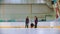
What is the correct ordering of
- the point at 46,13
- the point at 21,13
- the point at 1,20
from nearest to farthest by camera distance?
the point at 1,20 < the point at 46,13 < the point at 21,13

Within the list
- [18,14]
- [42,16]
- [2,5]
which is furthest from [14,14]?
[42,16]

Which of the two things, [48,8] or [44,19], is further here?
[48,8]

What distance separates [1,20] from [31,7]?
1.94 metres

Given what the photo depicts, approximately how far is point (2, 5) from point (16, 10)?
806 millimetres

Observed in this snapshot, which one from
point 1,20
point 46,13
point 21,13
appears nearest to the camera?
point 1,20

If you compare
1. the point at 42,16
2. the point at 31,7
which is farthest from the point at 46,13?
the point at 31,7

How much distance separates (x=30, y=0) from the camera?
674 centimetres

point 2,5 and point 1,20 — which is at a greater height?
point 2,5

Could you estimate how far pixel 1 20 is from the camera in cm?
579

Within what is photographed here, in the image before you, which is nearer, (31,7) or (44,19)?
(44,19)

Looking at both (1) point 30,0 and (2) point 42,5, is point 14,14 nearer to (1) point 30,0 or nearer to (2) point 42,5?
(1) point 30,0

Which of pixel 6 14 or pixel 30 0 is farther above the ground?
pixel 30 0

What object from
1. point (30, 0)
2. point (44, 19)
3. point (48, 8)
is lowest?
point (44, 19)

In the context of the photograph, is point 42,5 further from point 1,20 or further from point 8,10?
point 1,20
